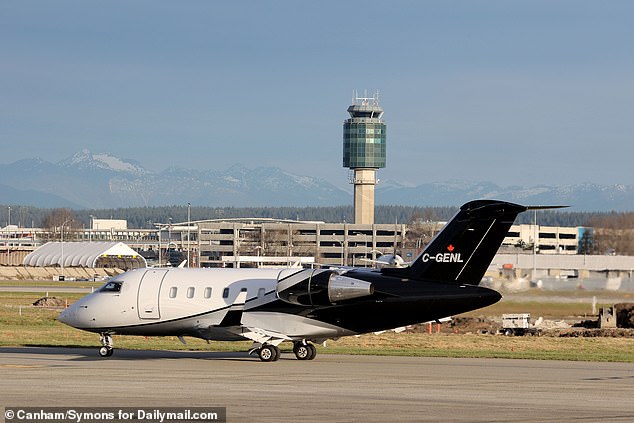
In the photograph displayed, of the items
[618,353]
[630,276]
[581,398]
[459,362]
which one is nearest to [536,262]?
[630,276]

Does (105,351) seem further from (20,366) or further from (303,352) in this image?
(303,352)

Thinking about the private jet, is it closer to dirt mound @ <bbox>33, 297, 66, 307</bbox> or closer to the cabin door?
the cabin door

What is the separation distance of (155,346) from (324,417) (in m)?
23.1

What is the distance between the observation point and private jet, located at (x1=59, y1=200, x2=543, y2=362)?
120 ft

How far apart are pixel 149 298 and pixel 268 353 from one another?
194 inches

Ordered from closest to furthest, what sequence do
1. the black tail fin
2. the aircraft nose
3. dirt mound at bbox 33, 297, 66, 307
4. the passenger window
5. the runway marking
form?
1. the runway marking
2. the black tail fin
3. the passenger window
4. the aircraft nose
5. dirt mound at bbox 33, 297, 66, 307

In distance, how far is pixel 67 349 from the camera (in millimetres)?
43156

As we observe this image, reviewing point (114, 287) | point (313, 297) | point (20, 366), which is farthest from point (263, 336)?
point (20, 366)

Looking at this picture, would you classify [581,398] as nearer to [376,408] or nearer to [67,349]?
[376,408]

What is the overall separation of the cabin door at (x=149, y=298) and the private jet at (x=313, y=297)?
36 mm

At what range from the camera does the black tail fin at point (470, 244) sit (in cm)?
3666

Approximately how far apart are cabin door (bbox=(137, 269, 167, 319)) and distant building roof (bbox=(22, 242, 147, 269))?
142 metres

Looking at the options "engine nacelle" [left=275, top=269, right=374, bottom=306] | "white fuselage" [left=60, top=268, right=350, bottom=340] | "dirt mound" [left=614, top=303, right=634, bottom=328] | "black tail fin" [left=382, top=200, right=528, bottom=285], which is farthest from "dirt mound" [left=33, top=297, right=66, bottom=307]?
"black tail fin" [left=382, top=200, right=528, bottom=285]

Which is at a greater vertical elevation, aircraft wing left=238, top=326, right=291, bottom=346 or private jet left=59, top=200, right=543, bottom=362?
private jet left=59, top=200, right=543, bottom=362
